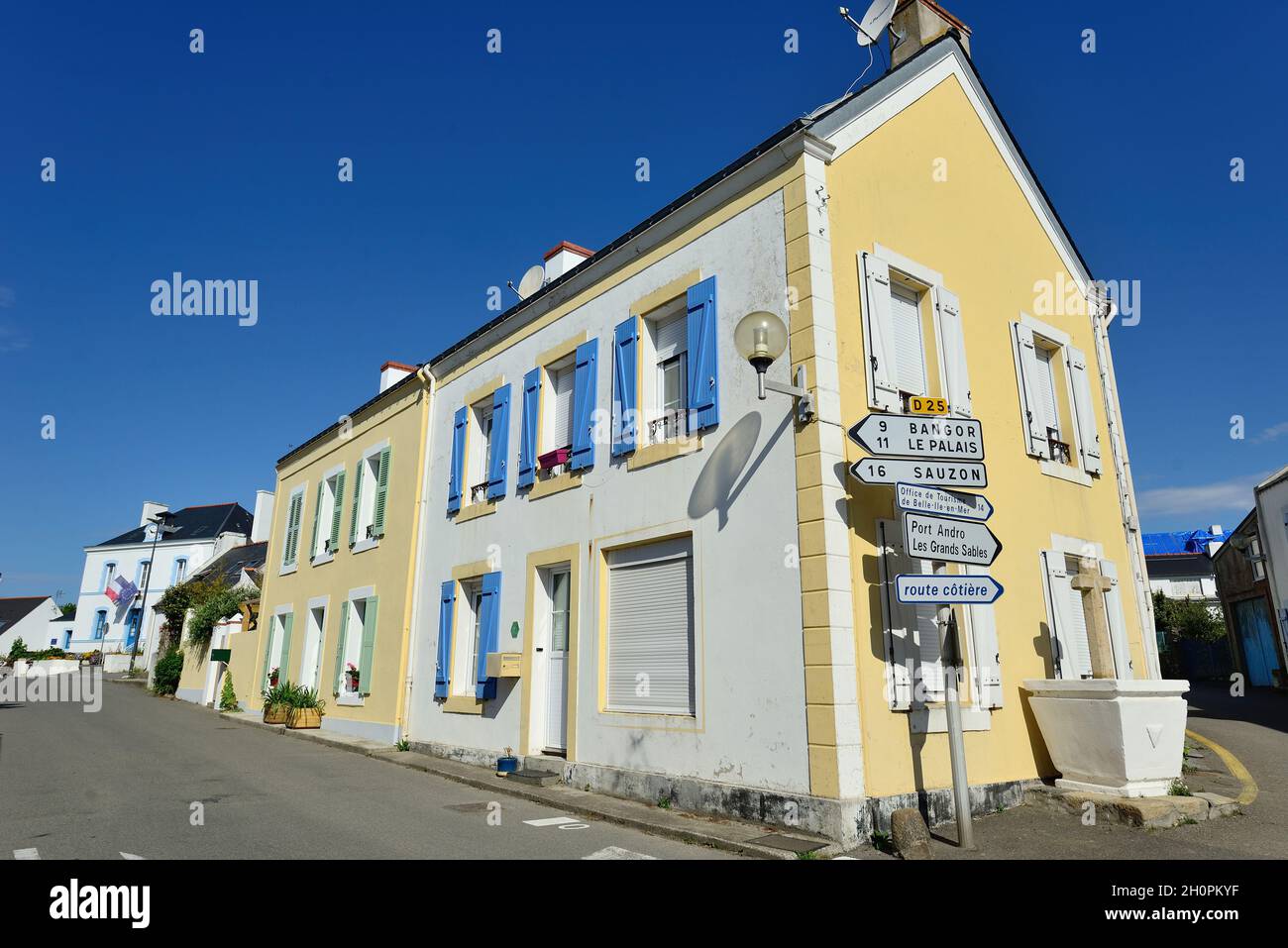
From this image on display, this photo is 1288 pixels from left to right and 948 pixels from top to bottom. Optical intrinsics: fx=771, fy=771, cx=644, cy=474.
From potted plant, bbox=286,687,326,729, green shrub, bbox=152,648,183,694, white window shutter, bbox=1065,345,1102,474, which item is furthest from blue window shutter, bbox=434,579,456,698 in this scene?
green shrub, bbox=152,648,183,694

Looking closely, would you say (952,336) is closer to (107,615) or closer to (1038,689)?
(1038,689)

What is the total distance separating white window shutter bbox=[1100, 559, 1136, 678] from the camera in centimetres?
911

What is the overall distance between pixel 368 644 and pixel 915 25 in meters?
12.7

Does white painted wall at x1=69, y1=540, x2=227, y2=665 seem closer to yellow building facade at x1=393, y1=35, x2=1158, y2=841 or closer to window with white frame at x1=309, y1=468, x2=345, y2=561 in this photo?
window with white frame at x1=309, y1=468, x2=345, y2=561

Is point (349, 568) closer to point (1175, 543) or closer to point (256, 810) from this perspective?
point (256, 810)

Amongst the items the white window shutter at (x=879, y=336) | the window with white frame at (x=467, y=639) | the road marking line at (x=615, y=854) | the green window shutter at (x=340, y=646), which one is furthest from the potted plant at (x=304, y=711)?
the white window shutter at (x=879, y=336)

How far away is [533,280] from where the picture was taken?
12.5m

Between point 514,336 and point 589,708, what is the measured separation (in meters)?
5.62

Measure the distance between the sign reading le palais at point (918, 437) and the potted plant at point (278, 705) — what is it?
12911 mm

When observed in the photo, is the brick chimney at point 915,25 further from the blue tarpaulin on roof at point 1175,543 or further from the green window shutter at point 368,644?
the blue tarpaulin on roof at point 1175,543

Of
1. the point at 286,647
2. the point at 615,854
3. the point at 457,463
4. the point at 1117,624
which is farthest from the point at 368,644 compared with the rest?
the point at 1117,624

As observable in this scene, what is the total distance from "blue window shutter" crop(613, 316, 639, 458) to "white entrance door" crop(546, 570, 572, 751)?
1927 mm
